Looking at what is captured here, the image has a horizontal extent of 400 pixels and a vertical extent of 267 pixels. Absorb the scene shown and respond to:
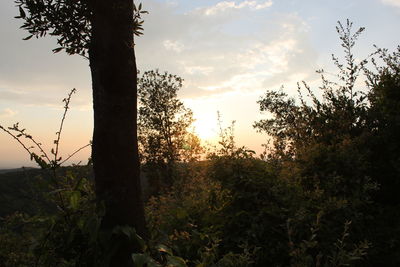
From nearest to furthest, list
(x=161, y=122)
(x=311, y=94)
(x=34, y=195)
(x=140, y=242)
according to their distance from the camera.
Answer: (x=140, y=242), (x=34, y=195), (x=311, y=94), (x=161, y=122)

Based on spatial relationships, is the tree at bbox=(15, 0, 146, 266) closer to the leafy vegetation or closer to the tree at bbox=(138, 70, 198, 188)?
the leafy vegetation

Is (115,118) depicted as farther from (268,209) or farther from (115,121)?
(268,209)

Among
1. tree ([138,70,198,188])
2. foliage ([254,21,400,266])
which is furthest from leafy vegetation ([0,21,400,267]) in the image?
tree ([138,70,198,188])

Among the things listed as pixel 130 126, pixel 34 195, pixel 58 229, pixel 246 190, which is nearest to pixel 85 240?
pixel 58 229

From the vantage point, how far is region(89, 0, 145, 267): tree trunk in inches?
137

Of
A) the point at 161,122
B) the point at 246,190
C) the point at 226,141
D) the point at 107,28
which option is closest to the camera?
the point at 107,28

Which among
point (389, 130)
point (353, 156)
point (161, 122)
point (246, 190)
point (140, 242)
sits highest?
point (161, 122)

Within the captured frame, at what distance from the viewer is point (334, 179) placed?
598 centimetres

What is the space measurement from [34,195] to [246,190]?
3206 mm

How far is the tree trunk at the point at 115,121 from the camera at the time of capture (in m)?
3.47

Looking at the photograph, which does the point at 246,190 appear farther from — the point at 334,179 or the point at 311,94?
the point at 311,94

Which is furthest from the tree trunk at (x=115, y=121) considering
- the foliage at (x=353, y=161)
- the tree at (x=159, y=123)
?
the tree at (x=159, y=123)

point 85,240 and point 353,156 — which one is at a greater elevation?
point 353,156

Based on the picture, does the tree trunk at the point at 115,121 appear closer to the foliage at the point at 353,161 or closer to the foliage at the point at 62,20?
the foliage at the point at 62,20
